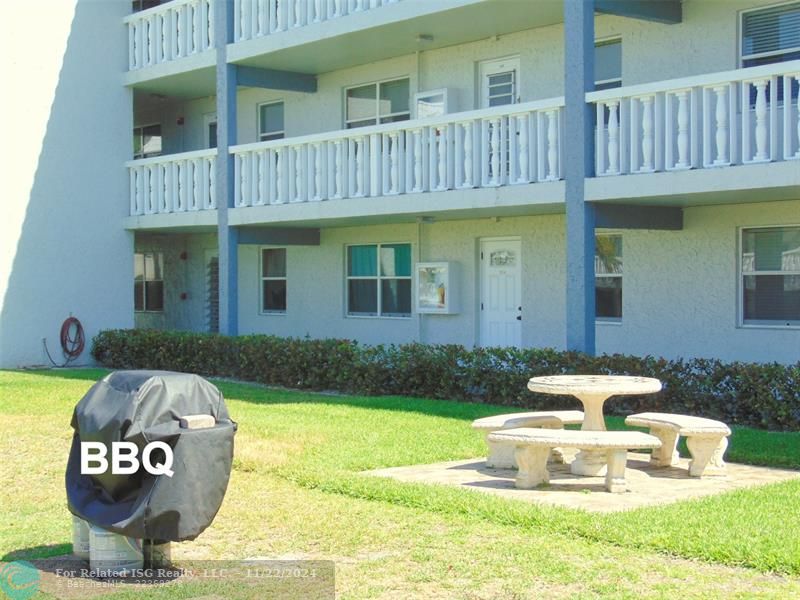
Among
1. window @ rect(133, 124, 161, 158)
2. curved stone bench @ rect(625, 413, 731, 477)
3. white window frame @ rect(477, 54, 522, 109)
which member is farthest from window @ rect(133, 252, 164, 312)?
curved stone bench @ rect(625, 413, 731, 477)

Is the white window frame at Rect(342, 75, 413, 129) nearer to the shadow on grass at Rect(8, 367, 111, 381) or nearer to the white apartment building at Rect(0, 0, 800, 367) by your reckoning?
the white apartment building at Rect(0, 0, 800, 367)

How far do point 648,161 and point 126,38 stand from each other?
1317 cm

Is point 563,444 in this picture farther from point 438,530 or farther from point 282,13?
point 282,13

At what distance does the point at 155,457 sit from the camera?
267 inches

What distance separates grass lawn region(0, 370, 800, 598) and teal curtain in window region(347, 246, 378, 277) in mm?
9066

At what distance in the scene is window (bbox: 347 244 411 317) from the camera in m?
20.5

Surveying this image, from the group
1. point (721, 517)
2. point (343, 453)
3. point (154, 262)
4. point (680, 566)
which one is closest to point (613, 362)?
point (343, 453)

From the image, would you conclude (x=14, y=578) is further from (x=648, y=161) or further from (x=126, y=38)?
(x=126, y=38)

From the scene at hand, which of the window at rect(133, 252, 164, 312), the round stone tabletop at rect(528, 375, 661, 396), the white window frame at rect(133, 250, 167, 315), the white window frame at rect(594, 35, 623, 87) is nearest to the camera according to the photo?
the round stone tabletop at rect(528, 375, 661, 396)

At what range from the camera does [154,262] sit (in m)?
26.5

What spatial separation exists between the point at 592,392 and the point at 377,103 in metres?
11.4

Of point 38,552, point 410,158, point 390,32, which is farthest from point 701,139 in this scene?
point 38,552

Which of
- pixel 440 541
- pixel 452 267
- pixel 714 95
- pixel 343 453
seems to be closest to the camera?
pixel 440 541

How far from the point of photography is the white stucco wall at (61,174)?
21953 mm
